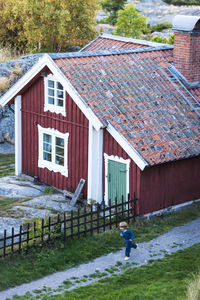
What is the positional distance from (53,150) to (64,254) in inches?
260

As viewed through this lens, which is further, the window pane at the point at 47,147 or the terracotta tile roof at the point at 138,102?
the window pane at the point at 47,147

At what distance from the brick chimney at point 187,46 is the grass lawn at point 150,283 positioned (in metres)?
8.54

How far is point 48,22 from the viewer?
3581cm

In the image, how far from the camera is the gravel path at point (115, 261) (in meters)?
13.8

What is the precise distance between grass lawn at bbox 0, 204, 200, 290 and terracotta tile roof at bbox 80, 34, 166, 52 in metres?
9.58

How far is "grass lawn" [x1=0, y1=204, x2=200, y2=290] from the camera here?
14328 millimetres

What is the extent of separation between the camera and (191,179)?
792 inches

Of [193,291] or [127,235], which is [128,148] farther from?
[193,291]

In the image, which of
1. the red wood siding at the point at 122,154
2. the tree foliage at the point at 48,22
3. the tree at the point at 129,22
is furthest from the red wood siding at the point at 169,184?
the tree at the point at 129,22

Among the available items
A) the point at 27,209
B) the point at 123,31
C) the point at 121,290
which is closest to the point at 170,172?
the point at 27,209

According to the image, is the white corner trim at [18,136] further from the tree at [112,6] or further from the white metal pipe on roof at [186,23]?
the tree at [112,6]

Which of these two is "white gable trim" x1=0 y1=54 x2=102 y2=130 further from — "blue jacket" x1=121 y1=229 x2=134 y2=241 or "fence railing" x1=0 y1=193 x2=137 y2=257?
"blue jacket" x1=121 y1=229 x2=134 y2=241

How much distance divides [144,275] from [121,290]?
1.29 meters

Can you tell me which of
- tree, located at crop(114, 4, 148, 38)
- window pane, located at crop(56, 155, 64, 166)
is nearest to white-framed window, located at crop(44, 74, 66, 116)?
window pane, located at crop(56, 155, 64, 166)
